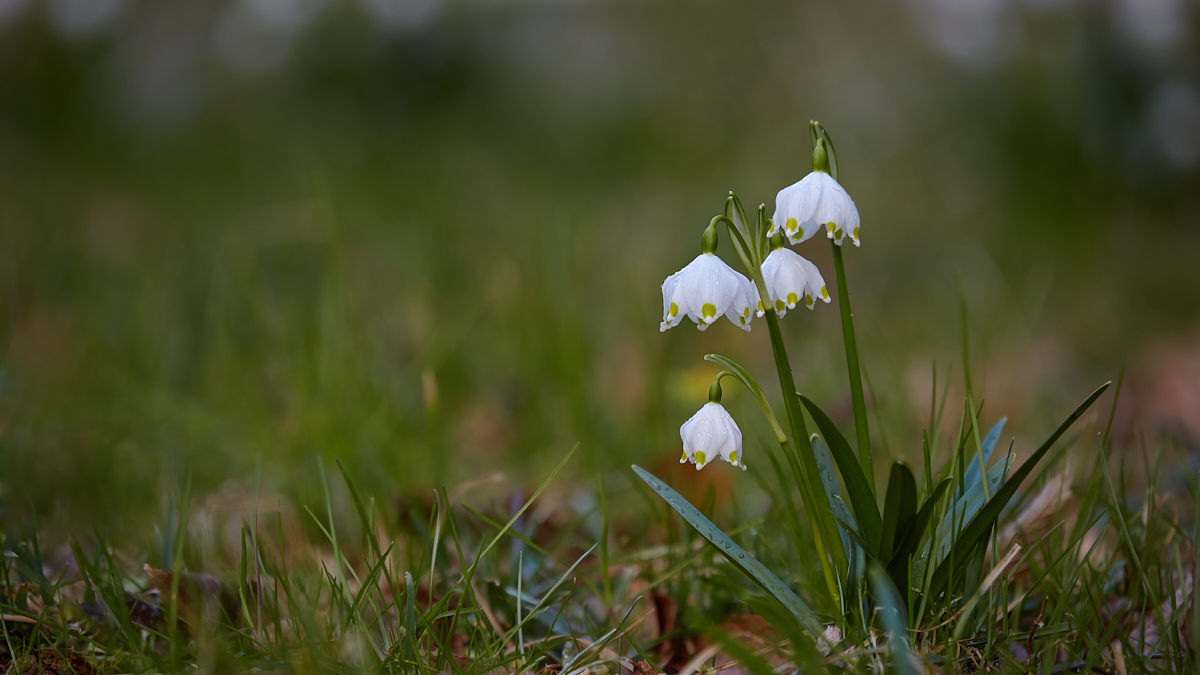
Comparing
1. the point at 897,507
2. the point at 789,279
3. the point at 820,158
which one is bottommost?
the point at 897,507

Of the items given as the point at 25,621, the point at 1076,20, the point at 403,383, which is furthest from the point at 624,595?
the point at 1076,20

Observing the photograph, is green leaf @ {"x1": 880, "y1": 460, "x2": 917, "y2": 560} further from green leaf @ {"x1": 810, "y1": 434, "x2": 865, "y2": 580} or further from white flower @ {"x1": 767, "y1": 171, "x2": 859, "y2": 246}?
white flower @ {"x1": 767, "y1": 171, "x2": 859, "y2": 246}

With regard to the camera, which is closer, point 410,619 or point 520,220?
point 410,619

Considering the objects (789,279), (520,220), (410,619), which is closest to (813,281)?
(789,279)

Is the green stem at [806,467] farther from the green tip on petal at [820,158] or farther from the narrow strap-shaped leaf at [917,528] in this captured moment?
the green tip on petal at [820,158]

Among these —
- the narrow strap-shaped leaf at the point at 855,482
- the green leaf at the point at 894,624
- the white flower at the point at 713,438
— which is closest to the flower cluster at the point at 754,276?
the white flower at the point at 713,438

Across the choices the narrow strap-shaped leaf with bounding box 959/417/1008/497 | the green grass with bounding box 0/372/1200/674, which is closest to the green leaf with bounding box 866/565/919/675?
the green grass with bounding box 0/372/1200/674

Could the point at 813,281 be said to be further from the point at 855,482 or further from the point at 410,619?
the point at 410,619
